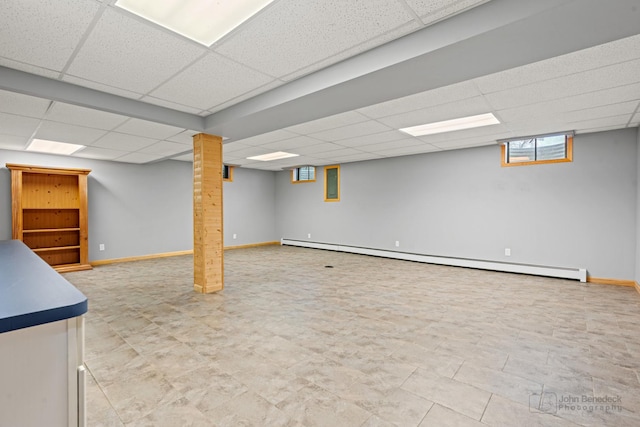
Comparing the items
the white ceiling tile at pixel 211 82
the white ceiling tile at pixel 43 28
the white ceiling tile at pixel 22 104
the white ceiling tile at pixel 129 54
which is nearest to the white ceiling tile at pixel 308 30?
the white ceiling tile at pixel 211 82

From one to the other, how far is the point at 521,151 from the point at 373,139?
9.04ft

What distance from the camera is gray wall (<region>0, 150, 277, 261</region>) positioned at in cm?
622

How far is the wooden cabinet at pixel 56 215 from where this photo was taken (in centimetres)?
574

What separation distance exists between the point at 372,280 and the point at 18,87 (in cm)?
481

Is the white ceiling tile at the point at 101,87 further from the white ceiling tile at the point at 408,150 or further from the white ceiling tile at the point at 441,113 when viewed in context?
the white ceiling tile at the point at 408,150

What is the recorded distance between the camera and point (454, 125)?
4.51 m

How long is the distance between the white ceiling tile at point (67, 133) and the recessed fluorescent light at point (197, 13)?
298cm

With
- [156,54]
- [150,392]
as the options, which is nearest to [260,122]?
[156,54]

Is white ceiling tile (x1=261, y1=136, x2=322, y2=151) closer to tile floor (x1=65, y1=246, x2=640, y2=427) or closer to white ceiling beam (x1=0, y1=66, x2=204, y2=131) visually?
white ceiling beam (x1=0, y1=66, x2=204, y2=131)

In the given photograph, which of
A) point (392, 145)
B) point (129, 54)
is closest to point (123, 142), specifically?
point (129, 54)

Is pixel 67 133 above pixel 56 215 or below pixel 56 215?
above

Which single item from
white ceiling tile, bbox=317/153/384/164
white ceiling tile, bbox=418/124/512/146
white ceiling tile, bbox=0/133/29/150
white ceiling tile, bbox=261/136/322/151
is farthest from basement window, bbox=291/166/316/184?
white ceiling tile, bbox=0/133/29/150

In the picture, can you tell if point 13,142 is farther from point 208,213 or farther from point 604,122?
point 604,122

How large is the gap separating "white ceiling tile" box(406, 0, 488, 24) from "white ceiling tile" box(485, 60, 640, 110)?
5.19 feet
